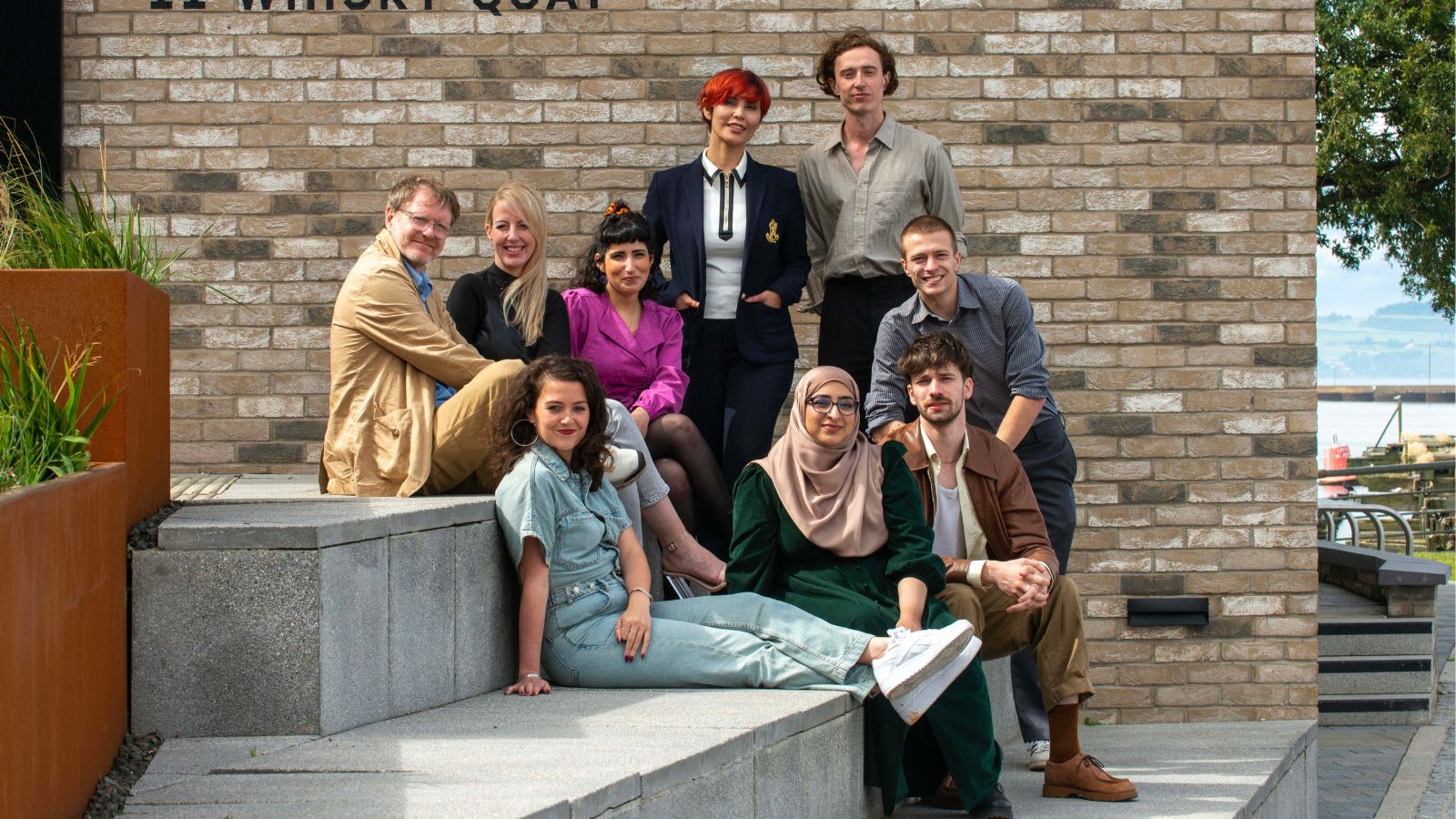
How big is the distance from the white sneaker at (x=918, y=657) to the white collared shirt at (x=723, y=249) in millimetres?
1848

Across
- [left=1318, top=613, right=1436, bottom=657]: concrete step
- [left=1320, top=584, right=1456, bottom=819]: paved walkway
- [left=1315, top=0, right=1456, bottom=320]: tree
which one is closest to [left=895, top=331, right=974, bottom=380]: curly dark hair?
[left=1320, top=584, right=1456, bottom=819]: paved walkway

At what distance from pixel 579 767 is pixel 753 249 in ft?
9.25

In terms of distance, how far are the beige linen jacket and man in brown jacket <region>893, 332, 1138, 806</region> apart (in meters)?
1.45

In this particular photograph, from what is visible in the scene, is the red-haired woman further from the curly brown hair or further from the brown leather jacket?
the brown leather jacket

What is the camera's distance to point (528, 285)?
548cm

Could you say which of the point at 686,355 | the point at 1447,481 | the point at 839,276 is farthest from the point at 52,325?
the point at 1447,481

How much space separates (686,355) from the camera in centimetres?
585

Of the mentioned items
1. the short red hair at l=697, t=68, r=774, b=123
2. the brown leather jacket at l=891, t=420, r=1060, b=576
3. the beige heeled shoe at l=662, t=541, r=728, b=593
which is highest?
the short red hair at l=697, t=68, r=774, b=123

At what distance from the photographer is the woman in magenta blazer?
216 inches

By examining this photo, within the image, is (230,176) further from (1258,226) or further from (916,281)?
(1258,226)

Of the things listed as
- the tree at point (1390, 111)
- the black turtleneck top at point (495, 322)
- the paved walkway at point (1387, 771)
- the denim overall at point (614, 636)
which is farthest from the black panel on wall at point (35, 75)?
the tree at point (1390, 111)

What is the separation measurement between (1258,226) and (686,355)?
3.09 m

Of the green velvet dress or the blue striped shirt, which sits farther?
the blue striped shirt

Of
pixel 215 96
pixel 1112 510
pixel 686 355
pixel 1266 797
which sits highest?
pixel 215 96
